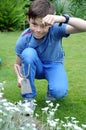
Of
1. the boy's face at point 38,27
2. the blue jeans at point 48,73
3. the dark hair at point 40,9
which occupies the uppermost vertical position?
the dark hair at point 40,9

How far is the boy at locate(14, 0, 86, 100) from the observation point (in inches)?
144

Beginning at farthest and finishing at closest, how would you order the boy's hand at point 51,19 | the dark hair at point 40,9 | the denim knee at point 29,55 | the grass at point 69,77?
the grass at point 69,77, the denim knee at point 29,55, the dark hair at point 40,9, the boy's hand at point 51,19

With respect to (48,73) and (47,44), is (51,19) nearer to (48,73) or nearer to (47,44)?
(47,44)

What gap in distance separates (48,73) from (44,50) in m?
0.22

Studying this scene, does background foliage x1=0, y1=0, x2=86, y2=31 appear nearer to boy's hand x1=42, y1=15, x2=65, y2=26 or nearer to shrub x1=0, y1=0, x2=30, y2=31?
shrub x1=0, y1=0, x2=30, y2=31

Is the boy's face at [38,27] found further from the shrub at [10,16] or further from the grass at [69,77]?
the shrub at [10,16]

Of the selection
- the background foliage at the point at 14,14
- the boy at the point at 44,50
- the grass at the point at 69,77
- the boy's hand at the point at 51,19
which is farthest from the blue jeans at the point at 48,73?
the background foliage at the point at 14,14

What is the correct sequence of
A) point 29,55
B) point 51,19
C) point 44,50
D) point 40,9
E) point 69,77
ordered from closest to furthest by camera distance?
point 51,19
point 40,9
point 29,55
point 44,50
point 69,77

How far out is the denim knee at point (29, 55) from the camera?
12.3ft

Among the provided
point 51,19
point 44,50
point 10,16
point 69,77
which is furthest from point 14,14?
point 51,19

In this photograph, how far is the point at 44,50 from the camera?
3902 mm

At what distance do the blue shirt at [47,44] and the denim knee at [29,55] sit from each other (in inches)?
4.1

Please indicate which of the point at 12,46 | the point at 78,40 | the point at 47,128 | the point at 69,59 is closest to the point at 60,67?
the point at 47,128

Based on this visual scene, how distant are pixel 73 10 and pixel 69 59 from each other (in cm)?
392
